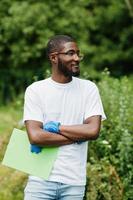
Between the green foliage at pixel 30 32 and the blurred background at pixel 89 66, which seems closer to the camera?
the blurred background at pixel 89 66

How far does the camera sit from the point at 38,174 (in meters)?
4.98

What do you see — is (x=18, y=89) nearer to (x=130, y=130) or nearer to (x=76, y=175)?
(x=130, y=130)

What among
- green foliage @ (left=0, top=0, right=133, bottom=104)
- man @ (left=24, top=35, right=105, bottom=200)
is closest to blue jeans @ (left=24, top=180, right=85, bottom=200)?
man @ (left=24, top=35, right=105, bottom=200)

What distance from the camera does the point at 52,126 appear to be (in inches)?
197

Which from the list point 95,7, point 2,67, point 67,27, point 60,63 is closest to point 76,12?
point 67,27

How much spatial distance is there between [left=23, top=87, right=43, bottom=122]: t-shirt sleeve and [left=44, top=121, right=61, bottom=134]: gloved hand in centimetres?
7

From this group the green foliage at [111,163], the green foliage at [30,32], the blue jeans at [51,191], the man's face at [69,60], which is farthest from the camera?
the green foliage at [30,32]

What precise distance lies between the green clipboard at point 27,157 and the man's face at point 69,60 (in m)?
0.51

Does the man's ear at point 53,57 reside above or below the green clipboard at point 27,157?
above

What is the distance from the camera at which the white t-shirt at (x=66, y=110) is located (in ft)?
16.3

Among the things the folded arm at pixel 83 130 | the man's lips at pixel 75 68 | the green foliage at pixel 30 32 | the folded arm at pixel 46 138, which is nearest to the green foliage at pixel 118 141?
the folded arm at pixel 83 130

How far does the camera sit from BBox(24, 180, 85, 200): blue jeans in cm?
495

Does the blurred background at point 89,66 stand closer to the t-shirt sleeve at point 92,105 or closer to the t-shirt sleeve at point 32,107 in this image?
the t-shirt sleeve at point 92,105

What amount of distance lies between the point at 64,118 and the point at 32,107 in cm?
→ 22
